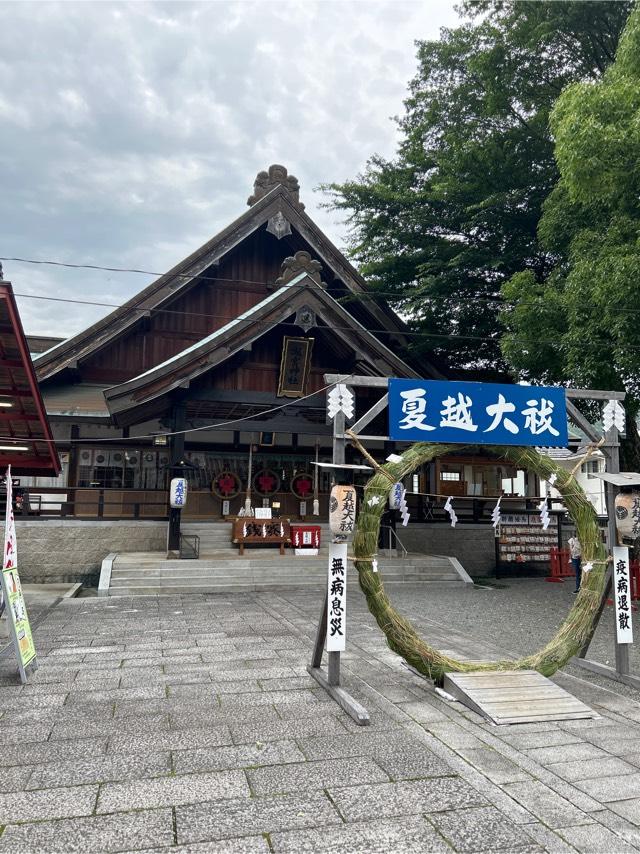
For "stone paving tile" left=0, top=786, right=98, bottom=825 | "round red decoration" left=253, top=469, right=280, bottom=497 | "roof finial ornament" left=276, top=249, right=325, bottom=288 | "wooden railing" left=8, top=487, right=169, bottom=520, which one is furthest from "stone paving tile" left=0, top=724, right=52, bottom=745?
"round red decoration" left=253, top=469, right=280, bottom=497

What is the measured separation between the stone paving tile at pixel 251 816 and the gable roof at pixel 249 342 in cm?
1250

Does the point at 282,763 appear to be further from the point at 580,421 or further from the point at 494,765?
the point at 580,421

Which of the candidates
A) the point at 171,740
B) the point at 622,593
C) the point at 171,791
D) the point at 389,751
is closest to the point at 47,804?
the point at 171,791

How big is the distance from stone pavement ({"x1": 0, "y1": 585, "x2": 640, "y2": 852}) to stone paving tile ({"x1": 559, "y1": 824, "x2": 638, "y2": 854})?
0.01 meters

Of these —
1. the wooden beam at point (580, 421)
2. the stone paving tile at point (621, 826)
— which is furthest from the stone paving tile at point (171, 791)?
the wooden beam at point (580, 421)

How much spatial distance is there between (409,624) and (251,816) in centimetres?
343

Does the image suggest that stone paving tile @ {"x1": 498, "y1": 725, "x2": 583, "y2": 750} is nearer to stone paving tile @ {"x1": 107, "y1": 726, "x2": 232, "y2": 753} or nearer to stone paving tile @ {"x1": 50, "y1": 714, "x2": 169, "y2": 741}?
stone paving tile @ {"x1": 107, "y1": 726, "x2": 232, "y2": 753}

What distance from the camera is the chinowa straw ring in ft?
21.9

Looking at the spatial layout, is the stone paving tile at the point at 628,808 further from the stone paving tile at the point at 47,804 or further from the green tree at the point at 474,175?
the green tree at the point at 474,175

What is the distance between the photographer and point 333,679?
21.6 feet

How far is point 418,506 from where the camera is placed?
20578mm

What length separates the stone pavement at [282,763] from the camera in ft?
12.1

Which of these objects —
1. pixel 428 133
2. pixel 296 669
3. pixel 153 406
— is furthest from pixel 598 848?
pixel 428 133

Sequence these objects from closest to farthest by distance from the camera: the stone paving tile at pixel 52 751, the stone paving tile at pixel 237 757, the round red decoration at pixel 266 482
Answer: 1. the stone paving tile at pixel 237 757
2. the stone paving tile at pixel 52 751
3. the round red decoration at pixel 266 482
